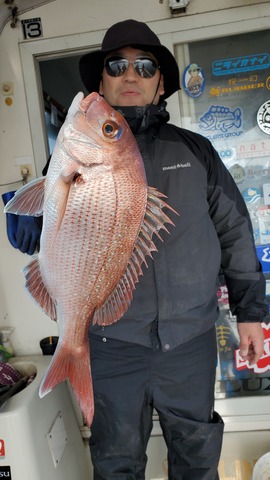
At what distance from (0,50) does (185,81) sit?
1.32 meters

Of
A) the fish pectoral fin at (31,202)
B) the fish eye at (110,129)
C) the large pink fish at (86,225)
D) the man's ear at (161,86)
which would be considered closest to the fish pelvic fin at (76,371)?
the large pink fish at (86,225)

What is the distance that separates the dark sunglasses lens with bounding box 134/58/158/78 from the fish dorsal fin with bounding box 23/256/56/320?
1.04m

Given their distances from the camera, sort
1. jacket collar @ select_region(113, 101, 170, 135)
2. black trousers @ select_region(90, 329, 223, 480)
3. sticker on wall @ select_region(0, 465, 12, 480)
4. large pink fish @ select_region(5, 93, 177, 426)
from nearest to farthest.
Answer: large pink fish @ select_region(5, 93, 177, 426), jacket collar @ select_region(113, 101, 170, 135), black trousers @ select_region(90, 329, 223, 480), sticker on wall @ select_region(0, 465, 12, 480)

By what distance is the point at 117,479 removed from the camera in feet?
6.23

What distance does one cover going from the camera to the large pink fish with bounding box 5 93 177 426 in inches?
47.6

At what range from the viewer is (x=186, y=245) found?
179 centimetres

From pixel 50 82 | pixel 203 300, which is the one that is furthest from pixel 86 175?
pixel 50 82

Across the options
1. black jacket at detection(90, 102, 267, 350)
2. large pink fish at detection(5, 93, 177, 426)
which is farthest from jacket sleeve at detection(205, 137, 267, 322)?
large pink fish at detection(5, 93, 177, 426)

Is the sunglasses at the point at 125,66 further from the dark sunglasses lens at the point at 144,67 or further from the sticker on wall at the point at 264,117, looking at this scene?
the sticker on wall at the point at 264,117

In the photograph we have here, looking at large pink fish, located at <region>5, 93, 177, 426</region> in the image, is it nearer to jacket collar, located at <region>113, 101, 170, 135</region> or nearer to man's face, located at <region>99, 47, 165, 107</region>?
jacket collar, located at <region>113, 101, 170, 135</region>

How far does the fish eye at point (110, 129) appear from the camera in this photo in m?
1.21

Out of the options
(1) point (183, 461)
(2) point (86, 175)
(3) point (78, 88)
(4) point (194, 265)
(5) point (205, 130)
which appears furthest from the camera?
(3) point (78, 88)

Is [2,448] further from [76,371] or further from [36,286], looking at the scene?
[36,286]

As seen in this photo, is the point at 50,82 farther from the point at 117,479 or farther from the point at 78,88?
the point at 117,479
